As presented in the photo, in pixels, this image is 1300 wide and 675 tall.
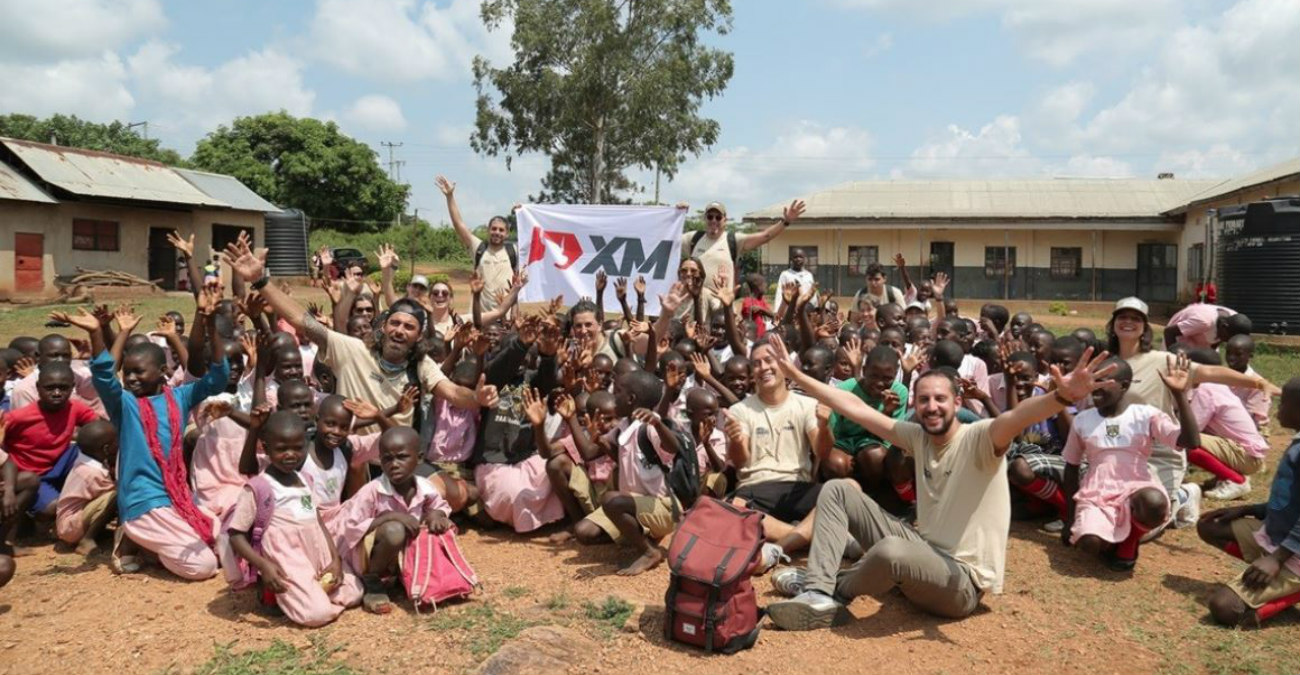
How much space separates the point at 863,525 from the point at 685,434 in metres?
1.28

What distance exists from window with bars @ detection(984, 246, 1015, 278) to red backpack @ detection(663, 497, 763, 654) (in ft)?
81.0

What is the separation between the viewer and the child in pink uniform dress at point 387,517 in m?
4.39

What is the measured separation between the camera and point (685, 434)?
5230 millimetres

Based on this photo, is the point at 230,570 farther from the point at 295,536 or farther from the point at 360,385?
the point at 360,385

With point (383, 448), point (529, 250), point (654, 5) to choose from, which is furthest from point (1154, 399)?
point (654, 5)

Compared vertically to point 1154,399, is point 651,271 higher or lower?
higher

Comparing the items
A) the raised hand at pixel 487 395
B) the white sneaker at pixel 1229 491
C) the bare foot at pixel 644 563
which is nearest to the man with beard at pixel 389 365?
the raised hand at pixel 487 395

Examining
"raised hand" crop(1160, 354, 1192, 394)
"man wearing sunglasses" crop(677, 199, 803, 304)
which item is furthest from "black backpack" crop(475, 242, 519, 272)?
"raised hand" crop(1160, 354, 1192, 394)

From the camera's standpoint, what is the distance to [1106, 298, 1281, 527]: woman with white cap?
16.9 feet

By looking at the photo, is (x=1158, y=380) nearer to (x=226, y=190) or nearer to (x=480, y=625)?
(x=480, y=625)

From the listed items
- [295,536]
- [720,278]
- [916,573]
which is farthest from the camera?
[720,278]

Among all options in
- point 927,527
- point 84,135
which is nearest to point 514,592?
point 927,527

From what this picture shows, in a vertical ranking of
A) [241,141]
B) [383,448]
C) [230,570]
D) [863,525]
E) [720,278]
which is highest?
[241,141]

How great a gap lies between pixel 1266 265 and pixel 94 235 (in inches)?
1086
